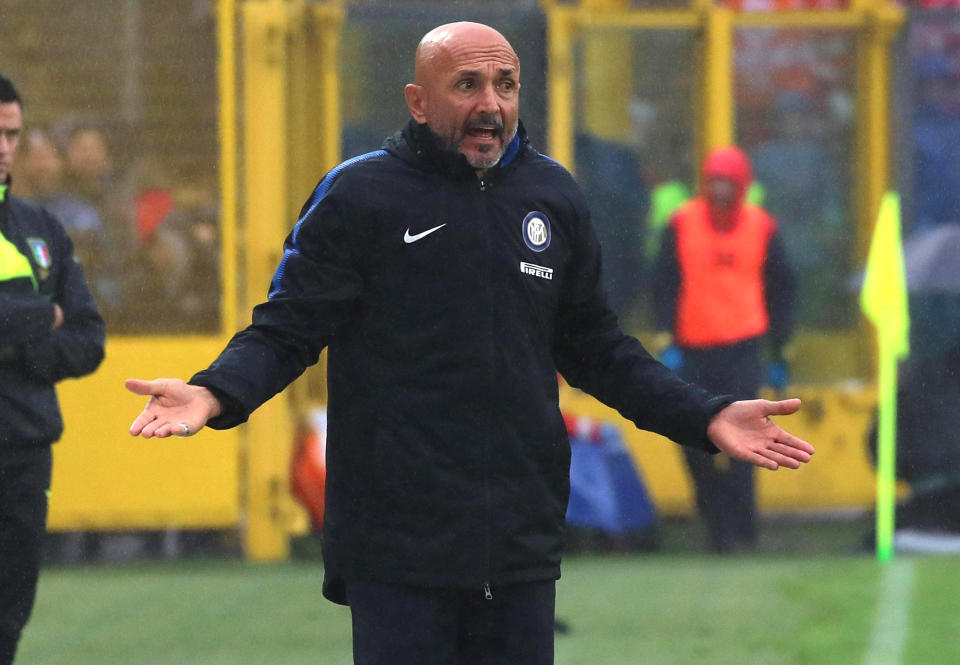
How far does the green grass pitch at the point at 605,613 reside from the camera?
22.1 ft

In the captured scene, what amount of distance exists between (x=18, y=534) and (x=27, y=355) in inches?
19.5

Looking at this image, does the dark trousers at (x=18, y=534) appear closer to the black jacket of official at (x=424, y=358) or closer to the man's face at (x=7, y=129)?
the man's face at (x=7, y=129)

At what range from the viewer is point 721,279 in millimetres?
9516

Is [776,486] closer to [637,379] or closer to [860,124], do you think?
[860,124]

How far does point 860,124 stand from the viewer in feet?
37.3

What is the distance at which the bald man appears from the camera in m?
3.66

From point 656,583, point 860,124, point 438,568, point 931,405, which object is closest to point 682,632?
point 656,583

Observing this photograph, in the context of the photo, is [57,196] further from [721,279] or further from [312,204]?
[312,204]

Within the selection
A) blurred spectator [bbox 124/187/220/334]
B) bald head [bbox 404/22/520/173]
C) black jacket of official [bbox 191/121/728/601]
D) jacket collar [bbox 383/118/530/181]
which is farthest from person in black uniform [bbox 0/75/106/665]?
blurred spectator [bbox 124/187/220/334]

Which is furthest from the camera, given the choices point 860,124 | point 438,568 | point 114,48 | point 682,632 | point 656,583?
point 860,124

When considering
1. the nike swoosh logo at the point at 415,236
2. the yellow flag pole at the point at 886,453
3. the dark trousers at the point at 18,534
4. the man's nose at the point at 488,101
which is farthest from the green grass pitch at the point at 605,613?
the man's nose at the point at 488,101

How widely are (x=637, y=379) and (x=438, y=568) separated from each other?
1.87ft

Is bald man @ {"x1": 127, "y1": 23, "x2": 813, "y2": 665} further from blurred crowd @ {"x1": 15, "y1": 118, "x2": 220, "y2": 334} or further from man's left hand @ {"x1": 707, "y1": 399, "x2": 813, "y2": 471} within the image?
blurred crowd @ {"x1": 15, "y1": 118, "x2": 220, "y2": 334}

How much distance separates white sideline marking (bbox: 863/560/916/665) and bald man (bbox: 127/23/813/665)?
3101mm
